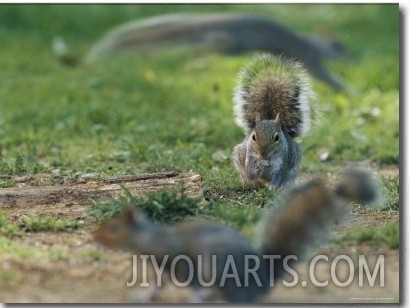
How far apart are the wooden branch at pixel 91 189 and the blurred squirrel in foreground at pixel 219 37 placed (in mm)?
4959

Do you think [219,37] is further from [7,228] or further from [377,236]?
[377,236]

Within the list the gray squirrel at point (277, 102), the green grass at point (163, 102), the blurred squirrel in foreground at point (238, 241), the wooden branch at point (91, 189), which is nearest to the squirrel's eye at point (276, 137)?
the gray squirrel at point (277, 102)

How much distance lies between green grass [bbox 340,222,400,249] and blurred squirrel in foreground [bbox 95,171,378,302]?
71 cm

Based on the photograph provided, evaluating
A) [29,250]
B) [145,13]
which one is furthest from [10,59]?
[29,250]

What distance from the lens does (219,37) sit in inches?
477

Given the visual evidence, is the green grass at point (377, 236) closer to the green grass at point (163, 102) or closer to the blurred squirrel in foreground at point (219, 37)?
the green grass at point (163, 102)

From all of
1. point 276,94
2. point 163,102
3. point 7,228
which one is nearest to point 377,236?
point 276,94

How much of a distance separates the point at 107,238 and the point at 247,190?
2.07 m

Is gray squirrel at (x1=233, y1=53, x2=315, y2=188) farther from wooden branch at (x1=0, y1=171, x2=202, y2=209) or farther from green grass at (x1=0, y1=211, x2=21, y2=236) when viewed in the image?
green grass at (x1=0, y1=211, x2=21, y2=236)

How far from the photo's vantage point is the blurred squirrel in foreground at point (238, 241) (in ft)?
14.7

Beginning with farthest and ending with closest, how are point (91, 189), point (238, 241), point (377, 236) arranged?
1. point (91, 189)
2. point (377, 236)
3. point (238, 241)

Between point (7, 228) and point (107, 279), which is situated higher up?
point (7, 228)

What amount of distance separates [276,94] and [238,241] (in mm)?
2491

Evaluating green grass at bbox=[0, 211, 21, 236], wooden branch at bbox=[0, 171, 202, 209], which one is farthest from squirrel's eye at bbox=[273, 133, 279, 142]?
green grass at bbox=[0, 211, 21, 236]
